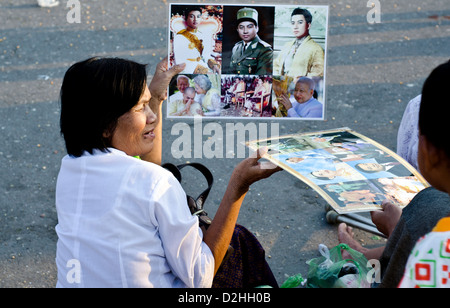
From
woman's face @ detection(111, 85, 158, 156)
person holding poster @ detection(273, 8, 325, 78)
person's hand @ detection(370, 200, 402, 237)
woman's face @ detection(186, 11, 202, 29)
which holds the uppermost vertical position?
woman's face @ detection(186, 11, 202, 29)

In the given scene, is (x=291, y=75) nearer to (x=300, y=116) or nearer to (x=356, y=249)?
(x=300, y=116)

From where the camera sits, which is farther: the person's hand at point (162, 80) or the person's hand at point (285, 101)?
the person's hand at point (285, 101)

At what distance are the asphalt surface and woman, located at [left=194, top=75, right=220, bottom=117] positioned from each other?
3.51 ft

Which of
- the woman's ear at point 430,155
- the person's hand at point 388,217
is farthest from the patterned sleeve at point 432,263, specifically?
the person's hand at point 388,217

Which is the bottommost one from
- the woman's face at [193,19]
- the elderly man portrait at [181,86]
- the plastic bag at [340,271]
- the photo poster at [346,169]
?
the plastic bag at [340,271]

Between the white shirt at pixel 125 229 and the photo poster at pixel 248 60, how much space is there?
29.0 inches

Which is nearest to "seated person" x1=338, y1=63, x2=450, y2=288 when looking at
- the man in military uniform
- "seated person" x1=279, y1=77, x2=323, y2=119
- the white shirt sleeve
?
"seated person" x1=279, y1=77, x2=323, y2=119

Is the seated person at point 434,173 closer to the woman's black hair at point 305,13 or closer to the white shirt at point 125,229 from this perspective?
the white shirt at point 125,229

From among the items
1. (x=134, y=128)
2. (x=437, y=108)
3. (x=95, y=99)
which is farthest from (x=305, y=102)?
(x=437, y=108)

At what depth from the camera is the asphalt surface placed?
3.19 m

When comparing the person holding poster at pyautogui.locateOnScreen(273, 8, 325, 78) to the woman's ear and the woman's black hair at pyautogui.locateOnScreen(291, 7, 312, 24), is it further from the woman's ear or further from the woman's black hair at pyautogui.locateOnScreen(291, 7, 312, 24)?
the woman's ear

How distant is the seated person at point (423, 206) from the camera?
4.04 feet

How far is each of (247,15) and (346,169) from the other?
Answer: 2.46 ft

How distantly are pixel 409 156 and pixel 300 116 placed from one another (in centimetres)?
49
